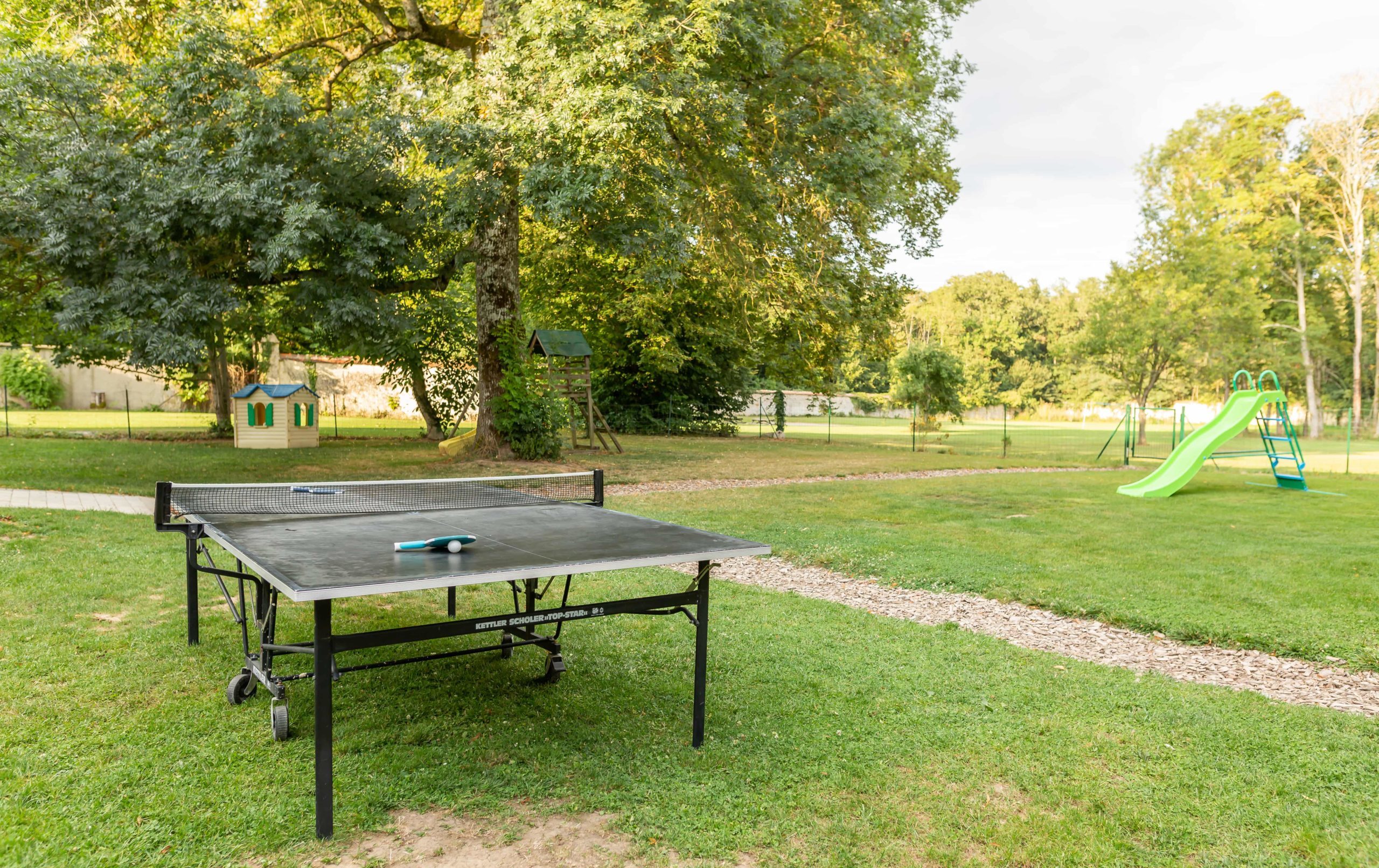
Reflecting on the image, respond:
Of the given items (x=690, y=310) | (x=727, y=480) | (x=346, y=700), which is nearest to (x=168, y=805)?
(x=346, y=700)

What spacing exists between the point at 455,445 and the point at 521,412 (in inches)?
70.7

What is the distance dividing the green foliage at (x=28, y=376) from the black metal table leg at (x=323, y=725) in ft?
110

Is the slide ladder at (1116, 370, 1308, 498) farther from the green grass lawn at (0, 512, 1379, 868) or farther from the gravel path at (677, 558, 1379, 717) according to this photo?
the green grass lawn at (0, 512, 1379, 868)

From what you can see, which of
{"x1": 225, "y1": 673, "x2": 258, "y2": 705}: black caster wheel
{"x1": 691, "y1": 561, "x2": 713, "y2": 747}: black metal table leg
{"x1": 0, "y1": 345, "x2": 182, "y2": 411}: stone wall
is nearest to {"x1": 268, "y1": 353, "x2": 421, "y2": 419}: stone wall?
{"x1": 0, "y1": 345, "x2": 182, "y2": 411}: stone wall

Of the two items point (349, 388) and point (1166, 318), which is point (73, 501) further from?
point (1166, 318)

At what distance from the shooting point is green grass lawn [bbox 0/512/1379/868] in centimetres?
308

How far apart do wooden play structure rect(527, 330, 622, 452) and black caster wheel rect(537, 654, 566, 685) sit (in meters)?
14.0

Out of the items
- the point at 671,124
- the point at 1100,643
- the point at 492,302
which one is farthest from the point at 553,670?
the point at 492,302

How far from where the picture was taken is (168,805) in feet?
10.5

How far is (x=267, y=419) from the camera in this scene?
1867 centimetres

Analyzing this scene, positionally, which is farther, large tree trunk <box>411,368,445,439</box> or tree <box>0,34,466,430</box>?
large tree trunk <box>411,368,445,439</box>

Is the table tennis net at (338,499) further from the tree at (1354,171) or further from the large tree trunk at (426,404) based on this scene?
the tree at (1354,171)

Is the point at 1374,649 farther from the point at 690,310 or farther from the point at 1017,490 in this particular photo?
the point at 690,310

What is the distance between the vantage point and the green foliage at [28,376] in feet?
97.1
